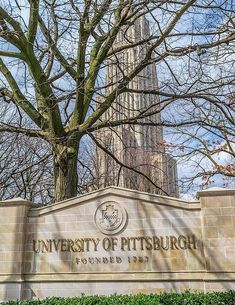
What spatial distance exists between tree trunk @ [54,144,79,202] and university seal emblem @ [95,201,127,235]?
1768 millimetres

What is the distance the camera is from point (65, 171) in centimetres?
971

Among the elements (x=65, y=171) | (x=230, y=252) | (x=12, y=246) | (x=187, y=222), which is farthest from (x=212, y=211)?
(x=12, y=246)

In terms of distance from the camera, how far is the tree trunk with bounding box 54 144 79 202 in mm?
9625

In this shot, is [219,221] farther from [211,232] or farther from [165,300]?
[165,300]

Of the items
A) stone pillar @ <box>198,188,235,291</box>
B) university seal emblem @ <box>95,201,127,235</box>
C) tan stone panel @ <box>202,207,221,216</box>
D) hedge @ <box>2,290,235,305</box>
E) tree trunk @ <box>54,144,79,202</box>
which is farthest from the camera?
tree trunk @ <box>54,144,79,202</box>

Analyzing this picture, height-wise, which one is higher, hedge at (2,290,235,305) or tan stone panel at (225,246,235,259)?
tan stone panel at (225,246,235,259)

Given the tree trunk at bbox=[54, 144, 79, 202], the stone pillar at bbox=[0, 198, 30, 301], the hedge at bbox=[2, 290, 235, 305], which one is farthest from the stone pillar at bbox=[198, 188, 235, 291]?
the stone pillar at bbox=[0, 198, 30, 301]

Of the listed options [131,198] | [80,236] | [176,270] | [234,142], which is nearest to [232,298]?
[176,270]

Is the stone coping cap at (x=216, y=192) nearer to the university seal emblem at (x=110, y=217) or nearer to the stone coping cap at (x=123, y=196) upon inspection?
the stone coping cap at (x=123, y=196)

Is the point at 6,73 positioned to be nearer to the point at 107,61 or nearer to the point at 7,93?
the point at 7,93

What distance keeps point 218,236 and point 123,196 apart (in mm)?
1920

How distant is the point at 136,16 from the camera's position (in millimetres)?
9984

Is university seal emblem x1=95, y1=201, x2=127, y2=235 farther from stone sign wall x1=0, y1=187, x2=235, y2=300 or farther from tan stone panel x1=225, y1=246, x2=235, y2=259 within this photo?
tan stone panel x1=225, y1=246, x2=235, y2=259

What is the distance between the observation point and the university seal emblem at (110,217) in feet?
25.6
